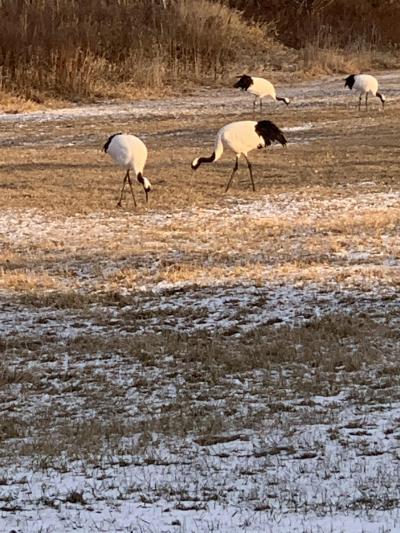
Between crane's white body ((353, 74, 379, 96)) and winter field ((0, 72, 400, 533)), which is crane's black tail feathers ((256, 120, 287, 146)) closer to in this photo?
winter field ((0, 72, 400, 533))

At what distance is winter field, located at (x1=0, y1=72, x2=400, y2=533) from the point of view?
484 cm

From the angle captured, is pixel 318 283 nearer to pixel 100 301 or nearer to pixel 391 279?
pixel 391 279

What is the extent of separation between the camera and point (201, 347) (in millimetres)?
7879

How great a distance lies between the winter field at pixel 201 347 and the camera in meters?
4.84

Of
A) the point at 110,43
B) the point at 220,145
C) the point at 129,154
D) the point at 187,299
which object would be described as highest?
the point at 187,299

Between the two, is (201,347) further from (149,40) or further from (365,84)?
(149,40)

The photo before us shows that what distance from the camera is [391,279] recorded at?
9594 millimetres

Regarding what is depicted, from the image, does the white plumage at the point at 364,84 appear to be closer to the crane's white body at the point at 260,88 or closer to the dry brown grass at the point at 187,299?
the crane's white body at the point at 260,88

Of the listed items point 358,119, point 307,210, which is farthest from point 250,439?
point 358,119

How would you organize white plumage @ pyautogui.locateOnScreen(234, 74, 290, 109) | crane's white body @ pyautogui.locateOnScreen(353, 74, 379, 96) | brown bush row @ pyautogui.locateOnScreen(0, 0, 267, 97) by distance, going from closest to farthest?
white plumage @ pyautogui.locateOnScreen(234, 74, 290, 109) → crane's white body @ pyautogui.locateOnScreen(353, 74, 379, 96) → brown bush row @ pyautogui.locateOnScreen(0, 0, 267, 97)

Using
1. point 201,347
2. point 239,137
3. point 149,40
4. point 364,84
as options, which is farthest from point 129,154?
point 149,40

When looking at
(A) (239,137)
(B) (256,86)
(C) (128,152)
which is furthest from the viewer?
(B) (256,86)

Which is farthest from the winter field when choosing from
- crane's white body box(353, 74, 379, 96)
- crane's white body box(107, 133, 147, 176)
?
crane's white body box(353, 74, 379, 96)

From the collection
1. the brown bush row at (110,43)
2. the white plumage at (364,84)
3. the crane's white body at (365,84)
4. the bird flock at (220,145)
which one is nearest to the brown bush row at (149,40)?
the brown bush row at (110,43)
